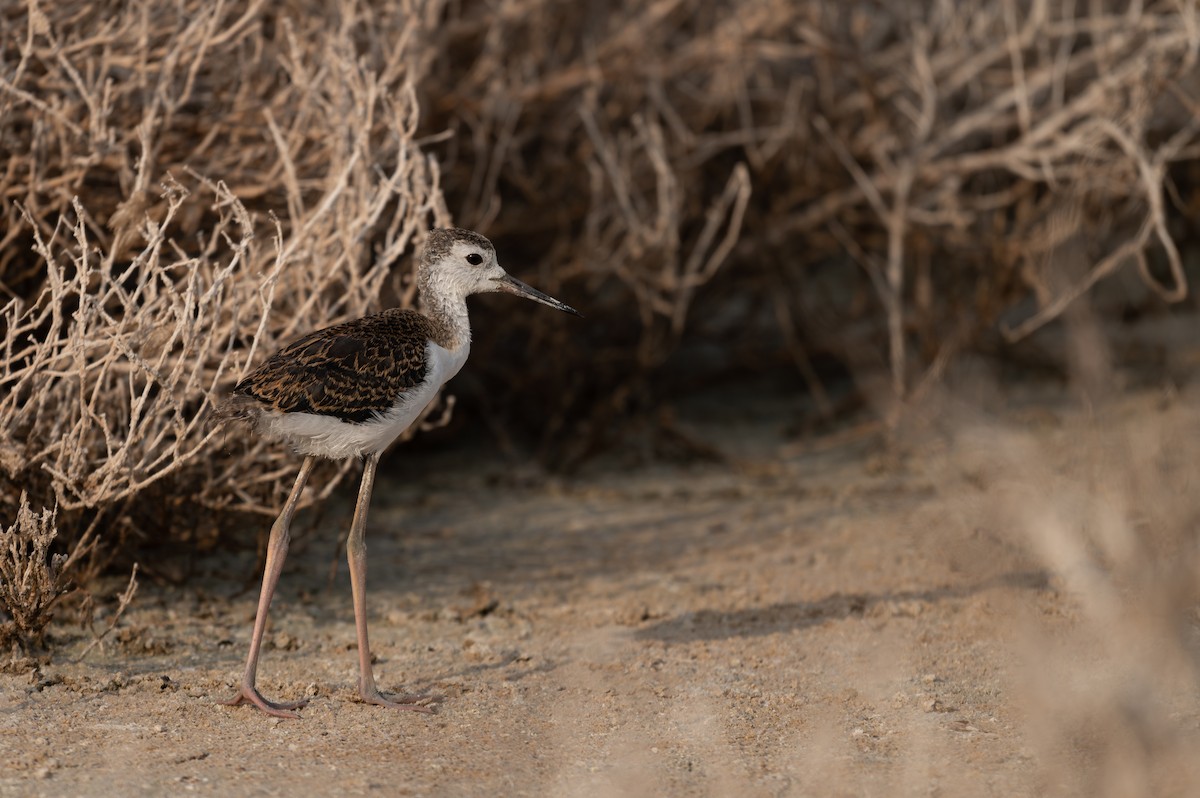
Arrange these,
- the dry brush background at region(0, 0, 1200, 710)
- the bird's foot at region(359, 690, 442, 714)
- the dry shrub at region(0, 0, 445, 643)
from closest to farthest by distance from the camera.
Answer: the bird's foot at region(359, 690, 442, 714) < the dry shrub at region(0, 0, 445, 643) < the dry brush background at region(0, 0, 1200, 710)

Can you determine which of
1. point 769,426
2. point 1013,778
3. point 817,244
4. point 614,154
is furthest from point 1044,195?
point 1013,778

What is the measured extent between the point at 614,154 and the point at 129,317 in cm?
278

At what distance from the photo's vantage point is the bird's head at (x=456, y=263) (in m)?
4.38

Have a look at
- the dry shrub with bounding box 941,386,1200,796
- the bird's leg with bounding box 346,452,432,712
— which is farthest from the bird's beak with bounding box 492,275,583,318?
the dry shrub with bounding box 941,386,1200,796

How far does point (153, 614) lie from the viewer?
4.97 metres

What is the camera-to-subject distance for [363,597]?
429cm

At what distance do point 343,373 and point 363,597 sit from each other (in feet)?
2.18

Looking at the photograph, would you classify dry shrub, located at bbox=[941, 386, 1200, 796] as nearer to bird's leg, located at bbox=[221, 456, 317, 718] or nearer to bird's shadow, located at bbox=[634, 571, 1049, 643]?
bird's shadow, located at bbox=[634, 571, 1049, 643]

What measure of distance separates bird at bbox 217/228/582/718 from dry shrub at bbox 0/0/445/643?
213 mm

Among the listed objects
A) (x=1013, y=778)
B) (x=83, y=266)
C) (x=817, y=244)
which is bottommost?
(x=1013, y=778)

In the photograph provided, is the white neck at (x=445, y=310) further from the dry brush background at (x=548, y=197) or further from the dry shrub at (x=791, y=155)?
the dry shrub at (x=791, y=155)

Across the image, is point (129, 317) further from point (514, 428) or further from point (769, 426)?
point (769, 426)

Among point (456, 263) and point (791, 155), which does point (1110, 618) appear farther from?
point (791, 155)

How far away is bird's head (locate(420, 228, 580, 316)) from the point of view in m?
4.38
